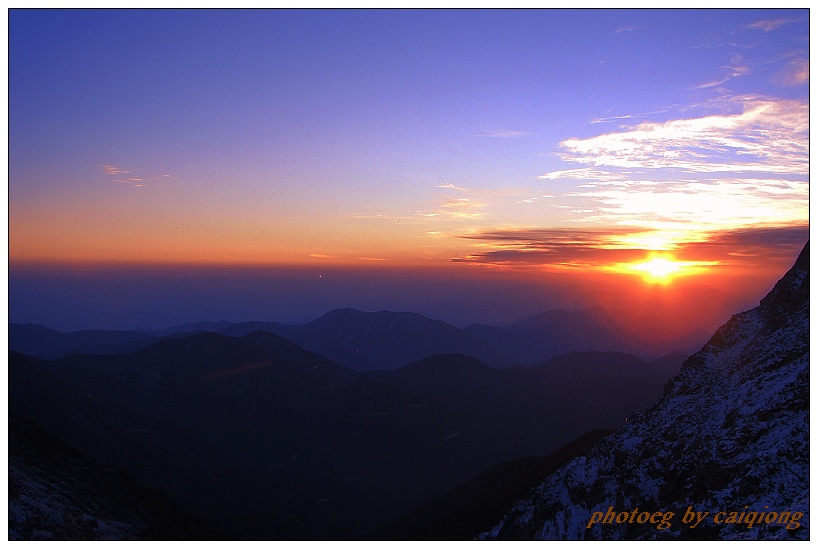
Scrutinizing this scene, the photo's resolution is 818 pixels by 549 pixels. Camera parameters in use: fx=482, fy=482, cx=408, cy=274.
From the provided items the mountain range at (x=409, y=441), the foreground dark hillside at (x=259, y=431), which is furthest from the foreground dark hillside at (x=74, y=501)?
the foreground dark hillside at (x=259, y=431)

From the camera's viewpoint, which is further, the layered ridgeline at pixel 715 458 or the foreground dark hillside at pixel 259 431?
the foreground dark hillside at pixel 259 431

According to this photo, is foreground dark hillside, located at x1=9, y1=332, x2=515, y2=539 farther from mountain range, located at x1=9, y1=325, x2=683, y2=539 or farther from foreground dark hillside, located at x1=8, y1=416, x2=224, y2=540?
foreground dark hillside, located at x1=8, y1=416, x2=224, y2=540

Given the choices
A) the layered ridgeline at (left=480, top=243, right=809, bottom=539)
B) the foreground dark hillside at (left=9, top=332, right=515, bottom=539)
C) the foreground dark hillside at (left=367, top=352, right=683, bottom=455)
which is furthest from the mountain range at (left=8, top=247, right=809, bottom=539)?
the foreground dark hillside at (left=367, top=352, right=683, bottom=455)

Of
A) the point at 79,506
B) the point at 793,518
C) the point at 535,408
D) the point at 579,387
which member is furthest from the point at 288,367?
the point at 793,518

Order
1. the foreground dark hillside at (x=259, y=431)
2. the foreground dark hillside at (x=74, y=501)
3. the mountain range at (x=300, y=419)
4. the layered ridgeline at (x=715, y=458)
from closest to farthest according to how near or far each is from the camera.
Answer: the layered ridgeline at (x=715, y=458) < the foreground dark hillside at (x=74, y=501) < the foreground dark hillside at (x=259, y=431) < the mountain range at (x=300, y=419)

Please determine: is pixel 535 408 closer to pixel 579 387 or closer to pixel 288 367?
pixel 579 387

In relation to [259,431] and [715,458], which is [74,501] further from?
[259,431]

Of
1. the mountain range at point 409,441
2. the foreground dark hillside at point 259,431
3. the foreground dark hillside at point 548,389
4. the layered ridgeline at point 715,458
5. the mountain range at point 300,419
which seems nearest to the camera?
the layered ridgeline at point 715,458

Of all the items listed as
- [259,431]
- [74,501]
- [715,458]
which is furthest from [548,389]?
[74,501]

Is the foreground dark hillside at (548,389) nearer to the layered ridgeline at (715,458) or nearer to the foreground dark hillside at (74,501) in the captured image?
the layered ridgeline at (715,458)

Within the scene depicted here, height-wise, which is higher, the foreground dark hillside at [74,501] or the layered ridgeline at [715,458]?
the layered ridgeline at [715,458]
